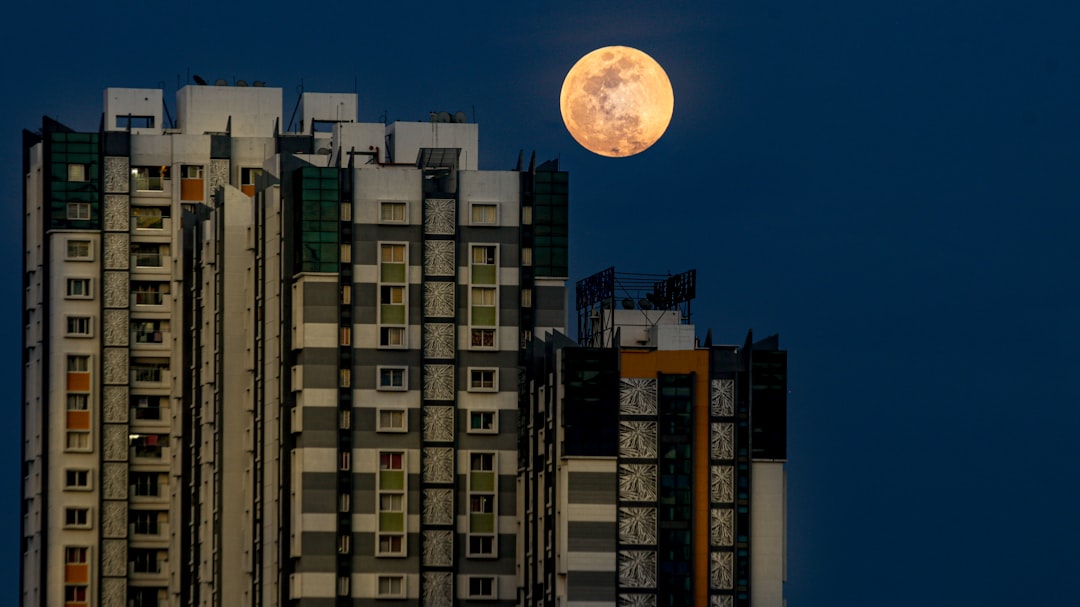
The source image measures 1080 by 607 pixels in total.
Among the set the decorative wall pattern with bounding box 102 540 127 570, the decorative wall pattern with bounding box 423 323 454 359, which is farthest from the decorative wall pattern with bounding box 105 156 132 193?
the decorative wall pattern with bounding box 423 323 454 359

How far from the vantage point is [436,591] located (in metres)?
151

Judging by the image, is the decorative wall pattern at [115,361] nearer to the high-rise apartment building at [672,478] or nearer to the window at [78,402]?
the window at [78,402]

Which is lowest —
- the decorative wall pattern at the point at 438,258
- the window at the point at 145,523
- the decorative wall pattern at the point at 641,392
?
the window at the point at 145,523

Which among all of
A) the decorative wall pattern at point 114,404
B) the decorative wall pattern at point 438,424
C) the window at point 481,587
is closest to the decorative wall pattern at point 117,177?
the decorative wall pattern at point 114,404

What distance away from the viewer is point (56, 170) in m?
184

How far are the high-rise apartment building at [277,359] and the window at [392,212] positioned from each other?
0.10m

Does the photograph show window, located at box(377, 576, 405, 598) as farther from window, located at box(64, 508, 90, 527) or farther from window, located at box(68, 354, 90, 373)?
window, located at box(68, 354, 90, 373)

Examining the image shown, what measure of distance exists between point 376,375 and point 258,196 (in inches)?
560

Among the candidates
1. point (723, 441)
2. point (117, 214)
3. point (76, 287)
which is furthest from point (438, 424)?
point (76, 287)

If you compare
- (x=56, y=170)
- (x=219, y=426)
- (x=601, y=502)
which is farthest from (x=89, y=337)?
(x=601, y=502)

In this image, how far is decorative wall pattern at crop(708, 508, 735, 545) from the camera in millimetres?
130000

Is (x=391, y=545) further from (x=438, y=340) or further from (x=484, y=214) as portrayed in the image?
(x=484, y=214)

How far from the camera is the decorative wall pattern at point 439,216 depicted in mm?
152125

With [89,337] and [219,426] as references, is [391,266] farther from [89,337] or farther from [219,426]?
[89,337]
